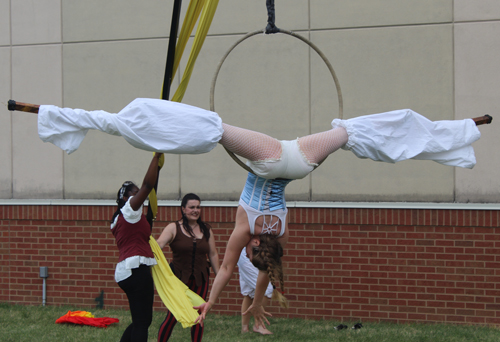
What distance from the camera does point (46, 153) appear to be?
24.8 ft

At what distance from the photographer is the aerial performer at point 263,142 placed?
365 centimetres

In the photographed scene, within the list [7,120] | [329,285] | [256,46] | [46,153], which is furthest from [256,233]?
[7,120]

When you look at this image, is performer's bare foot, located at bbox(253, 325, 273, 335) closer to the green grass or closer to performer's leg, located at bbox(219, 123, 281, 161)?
the green grass

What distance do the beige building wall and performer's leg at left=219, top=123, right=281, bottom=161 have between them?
9.58 ft

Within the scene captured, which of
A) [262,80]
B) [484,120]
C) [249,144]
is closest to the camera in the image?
[249,144]

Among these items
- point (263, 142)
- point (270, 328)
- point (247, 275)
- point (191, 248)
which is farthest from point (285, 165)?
point (270, 328)

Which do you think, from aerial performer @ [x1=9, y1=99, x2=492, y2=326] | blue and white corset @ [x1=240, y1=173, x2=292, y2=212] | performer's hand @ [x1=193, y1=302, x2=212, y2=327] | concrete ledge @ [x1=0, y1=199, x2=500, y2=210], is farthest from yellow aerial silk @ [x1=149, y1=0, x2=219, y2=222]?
concrete ledge @ [x1=0, y1=199, x2=500, y2=210]

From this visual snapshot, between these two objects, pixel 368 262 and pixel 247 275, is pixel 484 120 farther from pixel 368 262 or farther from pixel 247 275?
pixel 247 275

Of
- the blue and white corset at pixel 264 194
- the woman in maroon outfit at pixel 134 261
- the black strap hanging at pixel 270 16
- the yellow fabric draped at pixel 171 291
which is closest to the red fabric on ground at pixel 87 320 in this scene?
the woman in maroon outfit at pixel 134 261

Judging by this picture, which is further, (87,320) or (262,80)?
(262,80)

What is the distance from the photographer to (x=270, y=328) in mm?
6469

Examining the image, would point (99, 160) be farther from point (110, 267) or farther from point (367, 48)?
point (367, 48)

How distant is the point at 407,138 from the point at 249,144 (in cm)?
123

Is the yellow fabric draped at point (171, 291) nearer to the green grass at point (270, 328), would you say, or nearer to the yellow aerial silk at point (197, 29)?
the yellow aerial silk at point (197, 29)
